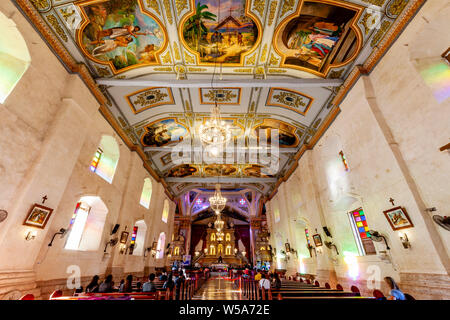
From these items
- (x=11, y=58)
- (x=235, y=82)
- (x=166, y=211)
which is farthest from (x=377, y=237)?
(x=166, y=211)

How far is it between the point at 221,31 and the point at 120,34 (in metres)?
3.28

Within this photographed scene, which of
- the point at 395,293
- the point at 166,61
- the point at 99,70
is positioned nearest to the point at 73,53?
the point at 99,70

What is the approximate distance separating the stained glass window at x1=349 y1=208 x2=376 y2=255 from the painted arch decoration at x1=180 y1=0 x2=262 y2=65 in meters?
7.51

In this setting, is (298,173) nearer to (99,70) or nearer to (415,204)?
(415,204)

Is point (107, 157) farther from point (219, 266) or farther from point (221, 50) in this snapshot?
point (219, 266)

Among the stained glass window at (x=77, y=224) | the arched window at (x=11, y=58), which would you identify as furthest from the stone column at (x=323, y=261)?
the arched window at (x=11, y=58)

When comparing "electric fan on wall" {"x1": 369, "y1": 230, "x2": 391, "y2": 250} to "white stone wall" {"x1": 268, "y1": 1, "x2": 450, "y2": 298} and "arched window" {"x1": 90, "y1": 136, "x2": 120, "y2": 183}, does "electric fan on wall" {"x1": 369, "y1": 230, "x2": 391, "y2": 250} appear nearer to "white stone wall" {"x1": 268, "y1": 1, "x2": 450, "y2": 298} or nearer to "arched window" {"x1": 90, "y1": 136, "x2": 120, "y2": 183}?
"white stone wall" {"x1": 268, "y1": 1, "x2": 450, "y2": 298}

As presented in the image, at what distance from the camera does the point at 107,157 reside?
9.70m

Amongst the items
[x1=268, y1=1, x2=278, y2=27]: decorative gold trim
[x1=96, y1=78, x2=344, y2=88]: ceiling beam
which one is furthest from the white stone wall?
[x1=268, y1=1, x2=278, y2=27]: decorative gold trim

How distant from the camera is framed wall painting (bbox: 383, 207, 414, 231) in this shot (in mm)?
5113

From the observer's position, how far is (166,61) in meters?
7.63

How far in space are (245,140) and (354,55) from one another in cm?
669

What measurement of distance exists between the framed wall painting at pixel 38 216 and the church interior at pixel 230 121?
0.15 ft

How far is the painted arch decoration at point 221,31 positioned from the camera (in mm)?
6168
